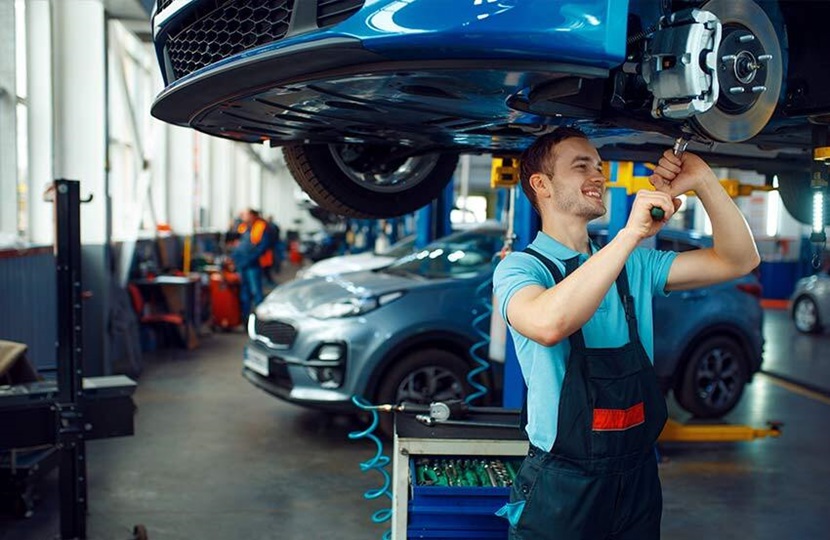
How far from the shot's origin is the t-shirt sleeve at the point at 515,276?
1753 millimetres

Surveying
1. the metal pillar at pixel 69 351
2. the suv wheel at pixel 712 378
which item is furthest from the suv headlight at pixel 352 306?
the suv wheel at pixel 712 378

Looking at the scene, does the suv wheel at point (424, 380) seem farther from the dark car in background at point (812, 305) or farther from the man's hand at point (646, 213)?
the dark car in background at point (812, 305)

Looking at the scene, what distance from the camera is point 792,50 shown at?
2381mm

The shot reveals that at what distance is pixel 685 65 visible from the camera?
1712 millimetres

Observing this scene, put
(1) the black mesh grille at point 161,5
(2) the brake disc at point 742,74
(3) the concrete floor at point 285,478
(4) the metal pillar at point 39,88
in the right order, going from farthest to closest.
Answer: (4) the metal pillar at point 39,88 < (3) the concrete floor at point 285,478 < (1) the black mesh grille at point 161,5 < (2) the brake disc at point 742,74

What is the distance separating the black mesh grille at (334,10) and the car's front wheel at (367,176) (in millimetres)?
1218

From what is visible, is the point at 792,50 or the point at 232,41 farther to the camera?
the point at 792,50

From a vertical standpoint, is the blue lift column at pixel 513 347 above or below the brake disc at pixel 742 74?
below

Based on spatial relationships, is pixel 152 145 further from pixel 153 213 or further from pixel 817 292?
pixel 817 292

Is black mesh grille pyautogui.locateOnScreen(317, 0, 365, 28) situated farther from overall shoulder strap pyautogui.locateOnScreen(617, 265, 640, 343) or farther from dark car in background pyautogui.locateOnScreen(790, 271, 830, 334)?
dark car in background pyautogui.locateOnScreen(790, 271, 830, 334)

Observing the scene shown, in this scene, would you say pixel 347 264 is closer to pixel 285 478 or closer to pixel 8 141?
pixel 8 141

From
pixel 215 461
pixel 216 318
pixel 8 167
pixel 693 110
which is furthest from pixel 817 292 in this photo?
pixel 693 110

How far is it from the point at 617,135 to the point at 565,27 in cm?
97

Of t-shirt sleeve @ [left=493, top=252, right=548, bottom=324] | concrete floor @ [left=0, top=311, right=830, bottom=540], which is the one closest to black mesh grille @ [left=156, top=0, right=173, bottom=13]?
t-shirt sleeve @ [left=493, top=252, right=548, bottom=324]
